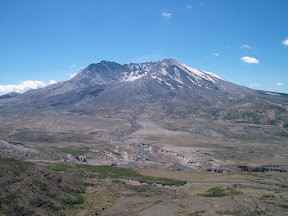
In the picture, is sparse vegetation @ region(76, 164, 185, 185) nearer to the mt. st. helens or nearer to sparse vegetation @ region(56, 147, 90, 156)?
sparse vegetation @ region(56, 147, 90, 156)

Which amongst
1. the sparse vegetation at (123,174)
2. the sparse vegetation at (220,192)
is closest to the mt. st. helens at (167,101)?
the sparse vegetation at (220,192)

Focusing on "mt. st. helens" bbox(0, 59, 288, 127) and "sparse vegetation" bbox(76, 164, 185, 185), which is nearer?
"sparse vegetation" bbox(76, 164, 185, 185)

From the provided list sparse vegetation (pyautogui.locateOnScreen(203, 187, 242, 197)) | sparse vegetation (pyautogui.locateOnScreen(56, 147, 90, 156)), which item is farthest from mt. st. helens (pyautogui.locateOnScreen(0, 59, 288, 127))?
sparse vegetation (pyautogui.locateOnScreen(203, 187, 242, 197))

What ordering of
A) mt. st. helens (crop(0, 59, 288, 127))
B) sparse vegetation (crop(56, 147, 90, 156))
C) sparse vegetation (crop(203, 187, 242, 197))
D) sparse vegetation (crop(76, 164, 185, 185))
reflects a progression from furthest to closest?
mt. st. helens (crop(0, 59, 288, 127)) → sparse vegetation (crop(56, 147, 90, 156)) → sparse vegetation (crop(76, 164, 185, 185)) → sparse vegetation (crop(203, 187, 242, 197))

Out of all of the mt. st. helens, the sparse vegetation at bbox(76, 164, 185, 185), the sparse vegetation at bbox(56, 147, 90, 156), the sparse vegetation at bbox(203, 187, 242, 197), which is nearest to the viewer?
the sparse vegetation at bbox(203, 187, 242, 197)

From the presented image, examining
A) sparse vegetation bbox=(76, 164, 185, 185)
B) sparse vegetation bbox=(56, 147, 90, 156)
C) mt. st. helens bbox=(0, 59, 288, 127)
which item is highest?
mt. st. helens bbox=(0, 59, 288, 127)

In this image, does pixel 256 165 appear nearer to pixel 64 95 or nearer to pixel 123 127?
pixel 123 127

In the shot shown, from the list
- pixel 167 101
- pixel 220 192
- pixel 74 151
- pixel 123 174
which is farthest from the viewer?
pixel 167 101

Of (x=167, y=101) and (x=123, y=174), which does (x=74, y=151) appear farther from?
(x=167, y=101)

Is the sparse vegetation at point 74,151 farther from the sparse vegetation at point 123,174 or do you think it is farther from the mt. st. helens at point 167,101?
the mt. st. helens at point 167,101

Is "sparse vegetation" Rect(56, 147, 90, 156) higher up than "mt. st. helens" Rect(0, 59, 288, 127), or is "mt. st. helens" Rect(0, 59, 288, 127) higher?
"mt. st. helens" Rect(0, 59, 288, 127)

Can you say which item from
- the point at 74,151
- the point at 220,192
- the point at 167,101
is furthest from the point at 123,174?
the point at 167,101
